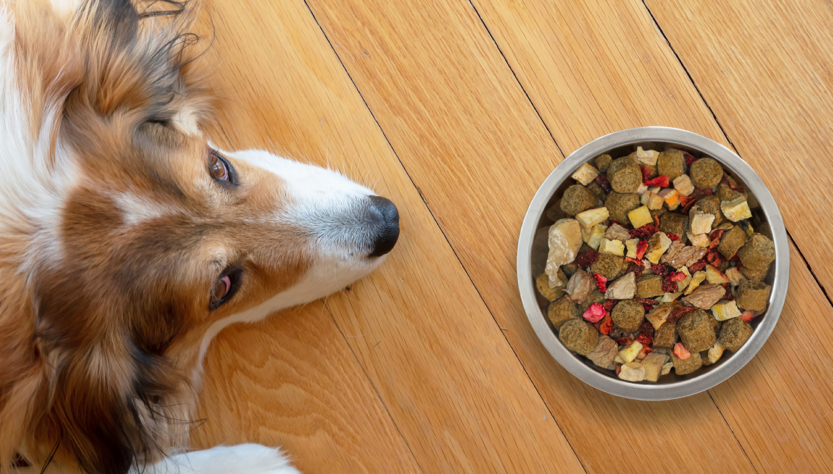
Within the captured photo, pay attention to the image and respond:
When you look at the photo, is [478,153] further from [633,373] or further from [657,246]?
[633,373]

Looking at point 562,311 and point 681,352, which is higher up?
point 562,311

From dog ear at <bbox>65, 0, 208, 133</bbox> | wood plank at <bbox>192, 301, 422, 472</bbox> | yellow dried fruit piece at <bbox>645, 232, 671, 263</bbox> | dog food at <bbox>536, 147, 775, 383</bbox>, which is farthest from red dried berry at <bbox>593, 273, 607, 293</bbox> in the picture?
dog ear at <bbox>65, 0, 208, 133</bbox>

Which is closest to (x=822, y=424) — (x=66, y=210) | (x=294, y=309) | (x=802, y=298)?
(x=802, y=298)

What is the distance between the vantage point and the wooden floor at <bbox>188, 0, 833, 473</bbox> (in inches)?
51.9

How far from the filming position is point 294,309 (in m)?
1.32

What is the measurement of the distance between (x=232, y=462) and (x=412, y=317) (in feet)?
1.81

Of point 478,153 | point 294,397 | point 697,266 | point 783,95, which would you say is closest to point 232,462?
point 294,397

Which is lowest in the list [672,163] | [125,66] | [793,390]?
[793,390]

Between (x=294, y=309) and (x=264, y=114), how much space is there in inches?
19.4

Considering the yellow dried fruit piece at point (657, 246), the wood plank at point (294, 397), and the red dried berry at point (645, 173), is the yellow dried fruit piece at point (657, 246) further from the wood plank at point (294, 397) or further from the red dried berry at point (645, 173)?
the wood plank at point (294, 397)

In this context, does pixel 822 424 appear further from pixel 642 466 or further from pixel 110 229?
pixel 110 229

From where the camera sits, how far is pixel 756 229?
1222 mm

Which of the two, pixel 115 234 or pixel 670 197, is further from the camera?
pixel 670 197

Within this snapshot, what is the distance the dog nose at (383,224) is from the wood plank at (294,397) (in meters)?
0.28
